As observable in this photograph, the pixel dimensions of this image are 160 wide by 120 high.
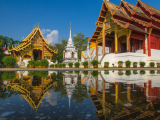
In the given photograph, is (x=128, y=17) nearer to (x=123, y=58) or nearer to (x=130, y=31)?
(x=130, y=31)

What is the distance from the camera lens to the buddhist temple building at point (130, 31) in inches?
823

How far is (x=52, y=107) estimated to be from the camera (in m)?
2.59

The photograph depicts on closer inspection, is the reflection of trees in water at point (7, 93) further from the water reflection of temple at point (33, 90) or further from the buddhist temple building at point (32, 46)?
the buddhist temple building at point (32, 46)

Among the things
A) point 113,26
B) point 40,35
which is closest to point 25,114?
point 113,26

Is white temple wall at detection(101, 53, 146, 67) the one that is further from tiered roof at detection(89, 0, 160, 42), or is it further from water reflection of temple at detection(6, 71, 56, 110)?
water reflection of temple at detection(6, 71, 56, 110)

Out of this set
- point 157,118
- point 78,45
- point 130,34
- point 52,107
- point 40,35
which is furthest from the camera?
point 78,45

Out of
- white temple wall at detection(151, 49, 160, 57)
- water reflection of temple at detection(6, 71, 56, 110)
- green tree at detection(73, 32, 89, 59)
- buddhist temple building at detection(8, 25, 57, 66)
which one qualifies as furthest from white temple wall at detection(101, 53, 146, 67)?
green tree at detection(73, 32, 89, 59)

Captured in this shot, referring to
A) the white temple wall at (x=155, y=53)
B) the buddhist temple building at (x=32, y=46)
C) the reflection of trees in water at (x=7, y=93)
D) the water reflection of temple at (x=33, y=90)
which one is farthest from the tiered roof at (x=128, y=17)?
the reflection of trees in water at (x=7, y=93)

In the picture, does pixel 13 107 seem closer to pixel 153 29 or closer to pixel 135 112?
pixel 135 112

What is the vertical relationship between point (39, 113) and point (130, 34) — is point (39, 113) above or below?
below

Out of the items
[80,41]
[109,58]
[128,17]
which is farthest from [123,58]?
[80,41]

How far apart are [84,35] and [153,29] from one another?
27963 mm

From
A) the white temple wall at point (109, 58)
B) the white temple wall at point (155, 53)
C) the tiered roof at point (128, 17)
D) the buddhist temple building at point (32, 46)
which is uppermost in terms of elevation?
the tiered roof at point (128, 17)

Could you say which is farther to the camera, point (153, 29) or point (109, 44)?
point (109, 44)
